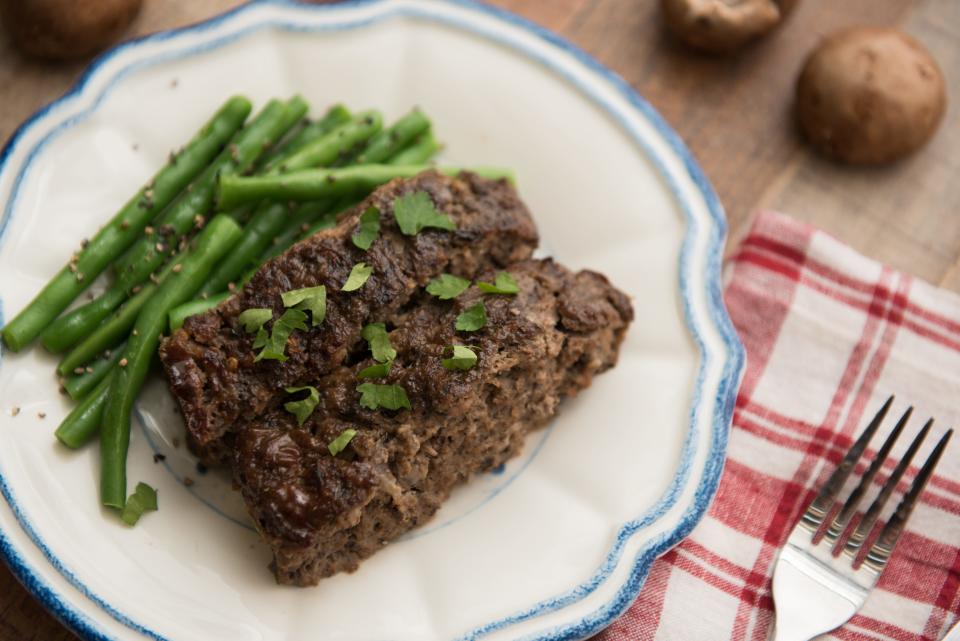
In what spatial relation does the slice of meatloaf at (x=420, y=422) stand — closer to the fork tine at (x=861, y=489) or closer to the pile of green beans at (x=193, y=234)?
the pile of green beans at (x=193, y=234)

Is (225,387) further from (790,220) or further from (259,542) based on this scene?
(790,220)

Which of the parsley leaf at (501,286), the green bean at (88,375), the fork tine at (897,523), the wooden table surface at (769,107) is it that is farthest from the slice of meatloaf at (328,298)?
the fork tine at (897,523)

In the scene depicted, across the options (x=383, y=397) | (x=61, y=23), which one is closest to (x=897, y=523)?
(x=383, y=397)

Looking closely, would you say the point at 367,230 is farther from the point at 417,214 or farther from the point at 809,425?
the point at 809,425

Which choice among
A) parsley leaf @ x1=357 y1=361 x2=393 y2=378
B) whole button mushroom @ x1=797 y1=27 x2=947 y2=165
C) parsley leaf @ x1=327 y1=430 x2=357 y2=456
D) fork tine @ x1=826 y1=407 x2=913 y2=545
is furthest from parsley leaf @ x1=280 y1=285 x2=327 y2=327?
whole button mushroom @ x1=797 y1=27 x2=947 y2=165

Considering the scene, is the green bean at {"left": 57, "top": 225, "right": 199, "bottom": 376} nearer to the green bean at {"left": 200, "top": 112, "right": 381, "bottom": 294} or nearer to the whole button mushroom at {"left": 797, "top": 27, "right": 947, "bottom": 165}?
the green bean at {"left": 200, "top": 112, "right": 381, "bottom": 294}
